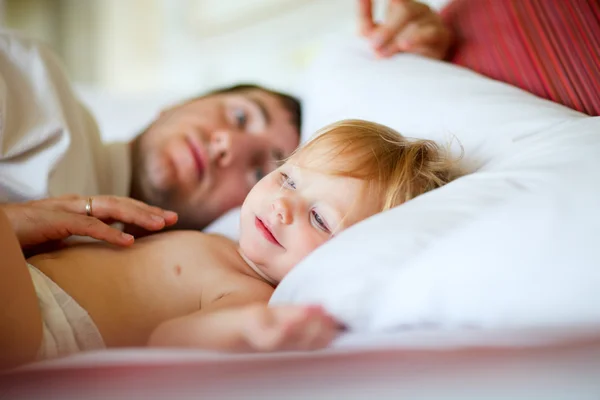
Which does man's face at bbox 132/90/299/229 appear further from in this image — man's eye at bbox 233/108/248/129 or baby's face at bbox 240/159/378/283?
baby's face at bbox 240/159/378/283

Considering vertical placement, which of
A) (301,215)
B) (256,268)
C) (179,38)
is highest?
(179,38)

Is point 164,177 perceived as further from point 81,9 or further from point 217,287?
point 81,9

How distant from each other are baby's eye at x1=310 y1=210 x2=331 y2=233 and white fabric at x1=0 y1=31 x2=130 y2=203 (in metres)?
0.47

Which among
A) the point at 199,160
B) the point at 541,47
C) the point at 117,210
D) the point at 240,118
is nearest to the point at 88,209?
the point at 117,210

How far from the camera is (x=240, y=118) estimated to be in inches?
48.6

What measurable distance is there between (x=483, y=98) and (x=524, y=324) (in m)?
0.42

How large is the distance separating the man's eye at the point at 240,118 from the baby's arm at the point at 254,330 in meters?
0.69

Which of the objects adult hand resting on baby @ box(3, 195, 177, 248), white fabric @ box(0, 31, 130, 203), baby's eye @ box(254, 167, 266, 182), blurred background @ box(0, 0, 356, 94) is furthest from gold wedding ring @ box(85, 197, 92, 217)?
blurred background @ box(0, 0, 356, 94)

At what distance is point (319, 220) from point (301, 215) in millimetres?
25

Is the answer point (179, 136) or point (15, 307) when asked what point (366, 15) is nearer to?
point (179, 136)

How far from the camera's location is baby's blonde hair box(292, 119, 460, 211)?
2.37ft

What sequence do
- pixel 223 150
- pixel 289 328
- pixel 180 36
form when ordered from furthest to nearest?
pixel 180 36
pixel 223 150
pixel 289 328

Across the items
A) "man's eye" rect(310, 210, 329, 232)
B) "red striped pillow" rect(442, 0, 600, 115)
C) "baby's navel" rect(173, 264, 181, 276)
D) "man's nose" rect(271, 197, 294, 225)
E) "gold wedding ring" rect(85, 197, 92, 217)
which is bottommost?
"baby's navel" rect(173, 264, 181, 276)

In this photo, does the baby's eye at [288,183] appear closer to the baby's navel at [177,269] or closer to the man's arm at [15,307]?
the baby's navel at [177,269]
